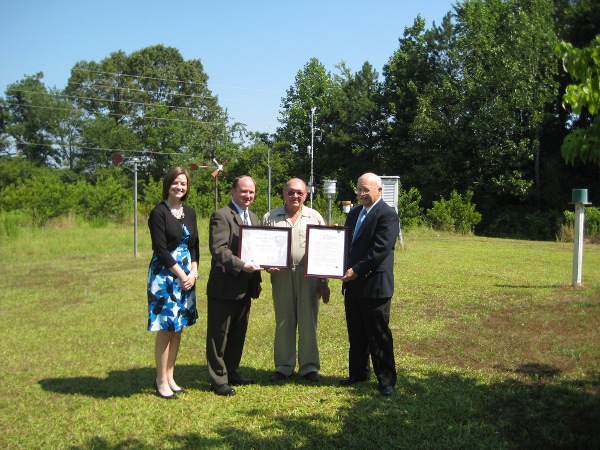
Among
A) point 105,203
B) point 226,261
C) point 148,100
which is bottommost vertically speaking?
point 226,261

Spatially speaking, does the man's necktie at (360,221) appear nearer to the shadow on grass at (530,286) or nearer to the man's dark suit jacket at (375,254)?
the man's dark suit jacket at (375,254)

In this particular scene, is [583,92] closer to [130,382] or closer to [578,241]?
[130,382]

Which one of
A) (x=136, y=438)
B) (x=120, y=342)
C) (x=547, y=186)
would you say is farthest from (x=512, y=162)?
(x=136, y=438)

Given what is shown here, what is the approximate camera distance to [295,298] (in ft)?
20.2

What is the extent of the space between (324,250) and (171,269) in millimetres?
1384

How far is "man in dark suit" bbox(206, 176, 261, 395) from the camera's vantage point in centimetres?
564

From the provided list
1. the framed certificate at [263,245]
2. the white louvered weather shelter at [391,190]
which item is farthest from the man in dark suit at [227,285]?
the white louvered weather shelter at [391,190]

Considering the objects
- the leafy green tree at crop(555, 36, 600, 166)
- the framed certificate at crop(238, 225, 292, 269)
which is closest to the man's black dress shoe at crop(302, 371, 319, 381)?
the framed certificate at crop(238, 225, 292, 269)

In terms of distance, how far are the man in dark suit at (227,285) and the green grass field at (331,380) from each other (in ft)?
1.16

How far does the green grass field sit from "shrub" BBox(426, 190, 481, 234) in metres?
18.6

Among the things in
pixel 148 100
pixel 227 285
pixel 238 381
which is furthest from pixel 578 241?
pixel 148 100

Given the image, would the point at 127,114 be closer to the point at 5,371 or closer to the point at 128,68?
the point at 128,68

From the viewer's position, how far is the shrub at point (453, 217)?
102 feet

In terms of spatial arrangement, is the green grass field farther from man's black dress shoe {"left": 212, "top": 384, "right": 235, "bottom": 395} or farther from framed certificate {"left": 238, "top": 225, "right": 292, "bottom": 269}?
framed certificate {"left": 238, "top": 225, "right": 292, "bottom": 269}
